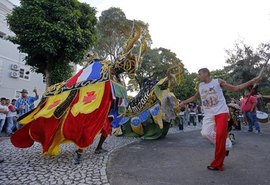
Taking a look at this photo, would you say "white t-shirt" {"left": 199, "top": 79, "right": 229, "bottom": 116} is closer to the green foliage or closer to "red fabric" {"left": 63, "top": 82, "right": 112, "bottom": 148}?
"red fabric" {"left": 63, "top": 82, "right": 112, "bottom": 148}

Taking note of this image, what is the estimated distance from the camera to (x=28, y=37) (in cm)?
1370

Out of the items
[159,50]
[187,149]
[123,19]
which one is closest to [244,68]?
[159,50]

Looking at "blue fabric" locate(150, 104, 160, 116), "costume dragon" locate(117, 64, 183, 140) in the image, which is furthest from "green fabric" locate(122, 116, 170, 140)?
"blue fabric" locate(150, 104, 160, 116)

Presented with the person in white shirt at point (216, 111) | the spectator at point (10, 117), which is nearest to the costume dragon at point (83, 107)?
the person in white shirt at point (216, 111)

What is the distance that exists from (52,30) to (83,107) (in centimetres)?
1050

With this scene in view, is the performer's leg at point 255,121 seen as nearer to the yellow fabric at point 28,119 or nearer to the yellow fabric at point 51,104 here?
the yellow fabric at point 51,104

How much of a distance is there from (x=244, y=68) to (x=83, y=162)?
28976 millimetres

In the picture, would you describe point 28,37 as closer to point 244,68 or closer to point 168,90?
point 168,90

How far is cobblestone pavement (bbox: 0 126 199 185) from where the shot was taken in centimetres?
365

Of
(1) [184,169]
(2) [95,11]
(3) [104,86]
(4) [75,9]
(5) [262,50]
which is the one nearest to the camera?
(1) [184,169]

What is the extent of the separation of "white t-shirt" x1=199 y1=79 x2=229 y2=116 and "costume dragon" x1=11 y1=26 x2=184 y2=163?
1.86m

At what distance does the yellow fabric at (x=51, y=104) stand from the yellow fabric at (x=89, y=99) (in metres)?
0.46

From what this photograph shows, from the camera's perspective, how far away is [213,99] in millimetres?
4496

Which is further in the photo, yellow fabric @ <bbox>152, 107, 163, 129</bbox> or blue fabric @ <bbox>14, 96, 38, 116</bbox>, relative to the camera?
blue fabric @ <bbox>14, 96, 38, 116</bbox>
